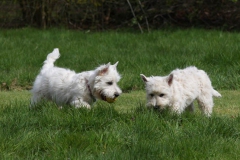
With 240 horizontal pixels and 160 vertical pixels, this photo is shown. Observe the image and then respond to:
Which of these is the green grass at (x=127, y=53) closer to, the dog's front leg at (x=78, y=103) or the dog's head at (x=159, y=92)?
the dog's front leg at (x=78, y=103)

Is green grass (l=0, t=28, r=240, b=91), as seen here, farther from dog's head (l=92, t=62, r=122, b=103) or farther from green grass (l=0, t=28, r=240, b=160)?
dog's head (l=92, t=62, r=122, b=103)

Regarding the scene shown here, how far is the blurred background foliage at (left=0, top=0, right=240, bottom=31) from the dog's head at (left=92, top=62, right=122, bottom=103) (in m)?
11.5

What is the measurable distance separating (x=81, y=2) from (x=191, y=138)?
1396cm

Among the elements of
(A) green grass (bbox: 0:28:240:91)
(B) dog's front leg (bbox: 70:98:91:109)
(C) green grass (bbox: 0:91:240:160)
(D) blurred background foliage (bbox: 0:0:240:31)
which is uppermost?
(C) green grass (bbox: 0:91:240:160)

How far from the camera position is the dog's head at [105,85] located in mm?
8555

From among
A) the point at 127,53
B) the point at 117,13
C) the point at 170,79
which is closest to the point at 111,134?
the point at 170,79

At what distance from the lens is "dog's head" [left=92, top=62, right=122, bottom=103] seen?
8555 mm

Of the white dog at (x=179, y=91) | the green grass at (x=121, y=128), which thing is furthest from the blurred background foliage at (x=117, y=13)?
the white dog at (x=179, y=91)

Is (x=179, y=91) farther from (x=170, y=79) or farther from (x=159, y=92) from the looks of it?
(x=159, y=92)

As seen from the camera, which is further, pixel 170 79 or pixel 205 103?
pixel 205 103

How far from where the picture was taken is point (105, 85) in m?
8.60

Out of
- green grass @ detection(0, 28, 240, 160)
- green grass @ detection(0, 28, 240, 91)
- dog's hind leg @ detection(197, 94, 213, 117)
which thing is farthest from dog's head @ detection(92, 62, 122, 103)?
green grass @ detection(0, 28, 240, 91)

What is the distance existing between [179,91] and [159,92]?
47 cm

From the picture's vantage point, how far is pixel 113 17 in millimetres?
22391
